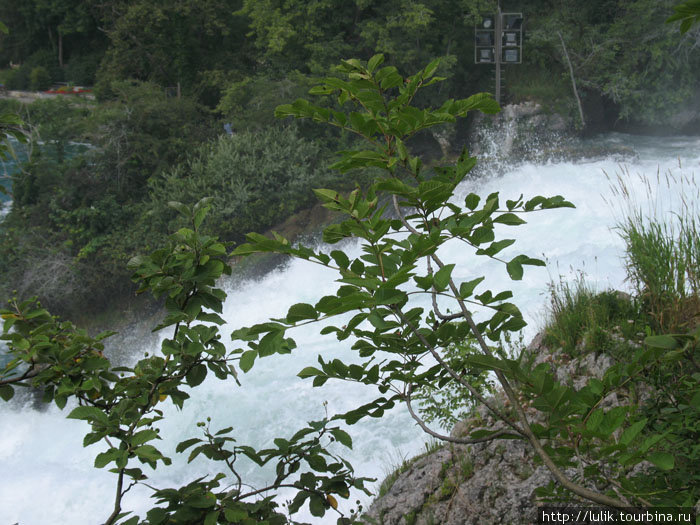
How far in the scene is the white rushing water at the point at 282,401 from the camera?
15.7 ft

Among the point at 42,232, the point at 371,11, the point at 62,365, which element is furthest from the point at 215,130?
the point at 62,365

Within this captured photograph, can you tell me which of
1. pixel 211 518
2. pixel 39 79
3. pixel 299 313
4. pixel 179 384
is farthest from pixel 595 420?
pixel 39 79

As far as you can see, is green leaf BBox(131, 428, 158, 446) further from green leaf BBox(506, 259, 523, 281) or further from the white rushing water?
the white rushing water

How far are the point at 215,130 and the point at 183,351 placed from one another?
860 cm

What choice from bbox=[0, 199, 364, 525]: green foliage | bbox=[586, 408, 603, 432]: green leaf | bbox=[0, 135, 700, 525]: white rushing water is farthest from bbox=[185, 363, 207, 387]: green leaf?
bbox=[0, 135, 700, 525]: white rushing water

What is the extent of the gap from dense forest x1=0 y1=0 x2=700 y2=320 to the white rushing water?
1572 mm

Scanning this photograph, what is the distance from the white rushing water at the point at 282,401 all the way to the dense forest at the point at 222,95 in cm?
157

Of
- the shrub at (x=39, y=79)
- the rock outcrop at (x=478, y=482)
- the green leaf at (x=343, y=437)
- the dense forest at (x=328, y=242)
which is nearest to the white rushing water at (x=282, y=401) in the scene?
the dense forest at (x=328, y=242)

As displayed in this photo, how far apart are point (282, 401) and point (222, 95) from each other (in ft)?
21.1

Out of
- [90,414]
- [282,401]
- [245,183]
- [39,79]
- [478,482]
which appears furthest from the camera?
[39,79]

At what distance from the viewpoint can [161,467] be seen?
206 inches

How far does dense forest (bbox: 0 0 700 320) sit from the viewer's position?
7.91 metres

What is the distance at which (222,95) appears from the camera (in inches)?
393

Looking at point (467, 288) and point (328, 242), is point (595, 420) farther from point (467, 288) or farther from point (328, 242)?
point (328, 242)
